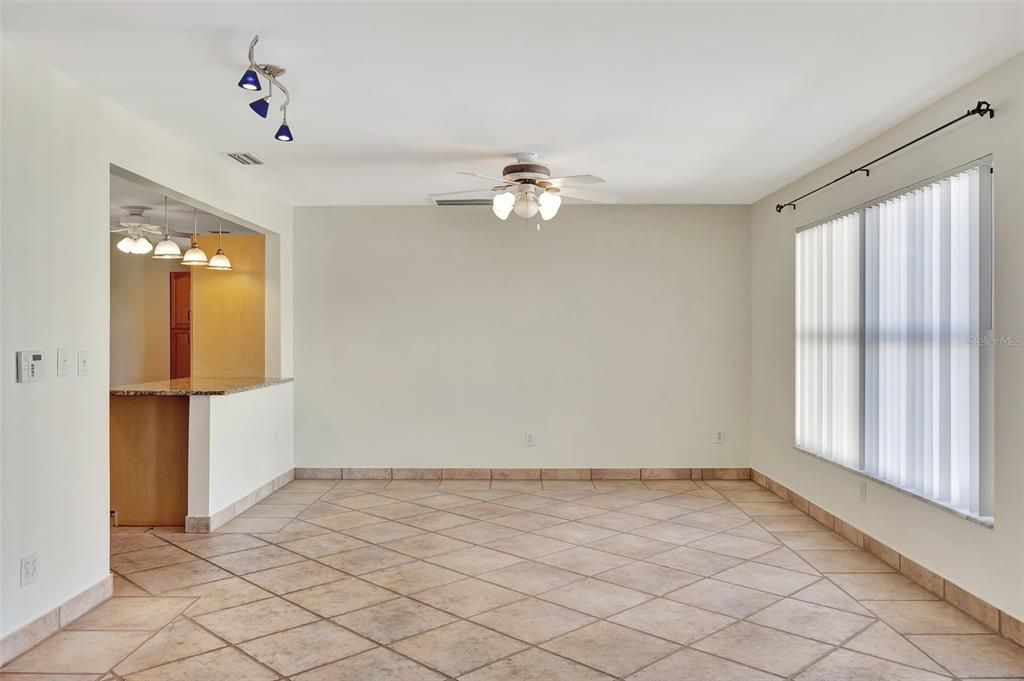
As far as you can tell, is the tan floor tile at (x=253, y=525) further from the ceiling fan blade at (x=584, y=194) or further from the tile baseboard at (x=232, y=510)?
the ceiling fan blade at (x=584, y=194)

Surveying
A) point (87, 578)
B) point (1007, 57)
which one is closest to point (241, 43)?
point (87, 578)

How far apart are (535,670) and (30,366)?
257 cm

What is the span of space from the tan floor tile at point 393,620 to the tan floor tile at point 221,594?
0.61m

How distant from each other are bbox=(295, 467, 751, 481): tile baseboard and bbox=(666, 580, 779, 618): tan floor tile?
9.47 ft

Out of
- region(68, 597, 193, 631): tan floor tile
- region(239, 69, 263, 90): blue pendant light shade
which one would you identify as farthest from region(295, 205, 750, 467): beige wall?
region(239, 69, 263, 90): blue pendant light shade

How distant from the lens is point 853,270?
15.3 ft

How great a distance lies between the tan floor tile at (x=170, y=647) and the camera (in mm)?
2895

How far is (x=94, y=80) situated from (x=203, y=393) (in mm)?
2245

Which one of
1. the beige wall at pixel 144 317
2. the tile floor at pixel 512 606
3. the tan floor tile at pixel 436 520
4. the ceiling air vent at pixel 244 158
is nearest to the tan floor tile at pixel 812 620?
the tile floor at pixel 512 606

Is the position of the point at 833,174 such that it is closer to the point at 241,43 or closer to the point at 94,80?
the point at 241,43

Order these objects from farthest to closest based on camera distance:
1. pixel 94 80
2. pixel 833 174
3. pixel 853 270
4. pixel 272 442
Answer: pixel 272 442 < pixel 833 174 < pixel 853 270 < pixel 94 80

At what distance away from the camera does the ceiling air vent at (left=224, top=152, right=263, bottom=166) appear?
15.9ft

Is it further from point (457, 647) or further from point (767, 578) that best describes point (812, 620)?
point (457, 647)

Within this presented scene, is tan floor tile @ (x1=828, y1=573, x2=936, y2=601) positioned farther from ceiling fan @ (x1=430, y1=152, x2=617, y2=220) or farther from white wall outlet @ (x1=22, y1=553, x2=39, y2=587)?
white wall outlet @ (x1=22, y1=553, x2=39, y2=587)
